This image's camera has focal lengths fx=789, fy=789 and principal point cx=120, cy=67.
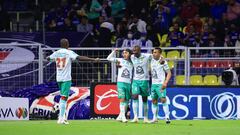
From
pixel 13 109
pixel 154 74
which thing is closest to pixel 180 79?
pixel 154 74

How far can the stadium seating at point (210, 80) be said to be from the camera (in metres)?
26.4

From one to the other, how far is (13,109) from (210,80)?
664 cm

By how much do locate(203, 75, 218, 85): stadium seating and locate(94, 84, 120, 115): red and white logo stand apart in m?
3.02

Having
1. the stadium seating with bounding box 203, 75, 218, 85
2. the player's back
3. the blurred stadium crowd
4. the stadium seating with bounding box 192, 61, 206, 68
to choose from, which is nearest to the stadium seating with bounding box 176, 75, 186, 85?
the stadium seating with bounding box 192, 61, 206, 68

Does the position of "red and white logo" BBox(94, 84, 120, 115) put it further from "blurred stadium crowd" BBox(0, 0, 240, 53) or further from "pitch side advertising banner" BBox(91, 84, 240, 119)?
"blurred stadium crowd" BBox(0, 0, 240, 53)

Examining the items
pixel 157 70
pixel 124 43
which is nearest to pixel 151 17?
pixel 124 43

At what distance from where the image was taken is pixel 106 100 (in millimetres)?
26453

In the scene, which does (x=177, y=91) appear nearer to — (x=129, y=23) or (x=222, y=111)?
(x=222, y=111)

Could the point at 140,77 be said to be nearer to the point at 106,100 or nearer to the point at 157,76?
the point at 157,76

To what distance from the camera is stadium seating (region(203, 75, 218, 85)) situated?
26406 millimetres

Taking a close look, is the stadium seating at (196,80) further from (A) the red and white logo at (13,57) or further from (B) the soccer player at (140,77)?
(A) the red and white logo at (13,57)

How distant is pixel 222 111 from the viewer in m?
26.2

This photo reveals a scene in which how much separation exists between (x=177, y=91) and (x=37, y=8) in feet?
27.1

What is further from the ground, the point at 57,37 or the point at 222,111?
the point at 57,37
